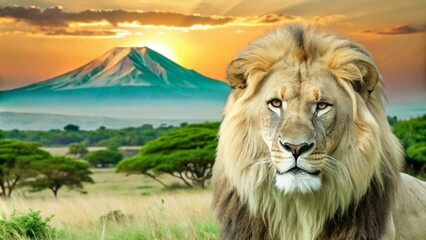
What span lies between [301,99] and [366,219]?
0.75 m

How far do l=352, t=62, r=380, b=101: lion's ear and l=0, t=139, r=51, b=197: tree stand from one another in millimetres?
17836

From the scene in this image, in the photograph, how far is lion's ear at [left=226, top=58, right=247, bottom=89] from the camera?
11.5 feet

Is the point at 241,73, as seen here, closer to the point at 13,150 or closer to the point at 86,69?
the point at 13,150

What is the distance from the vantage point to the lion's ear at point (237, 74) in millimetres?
3518

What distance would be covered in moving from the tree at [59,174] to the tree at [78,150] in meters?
3.11

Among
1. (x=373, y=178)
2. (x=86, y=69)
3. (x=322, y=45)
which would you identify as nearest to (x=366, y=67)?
(x=322, y=45)

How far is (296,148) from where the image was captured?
10.1 ft

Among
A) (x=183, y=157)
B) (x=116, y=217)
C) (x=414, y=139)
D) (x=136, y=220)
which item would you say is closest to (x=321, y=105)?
(x=136, y=220)

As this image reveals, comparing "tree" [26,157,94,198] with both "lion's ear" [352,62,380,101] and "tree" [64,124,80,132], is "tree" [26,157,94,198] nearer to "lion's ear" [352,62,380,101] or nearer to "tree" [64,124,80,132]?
"tree" [64,124,80,132]

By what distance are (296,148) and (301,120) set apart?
0.16 meters

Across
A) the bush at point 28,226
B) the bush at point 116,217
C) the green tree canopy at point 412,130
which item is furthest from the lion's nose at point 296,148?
the green tree canopy at point 412,130

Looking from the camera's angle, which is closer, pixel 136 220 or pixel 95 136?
pixel 136 220

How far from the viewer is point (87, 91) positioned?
133ft

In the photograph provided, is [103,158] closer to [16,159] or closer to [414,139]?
[16,159]
